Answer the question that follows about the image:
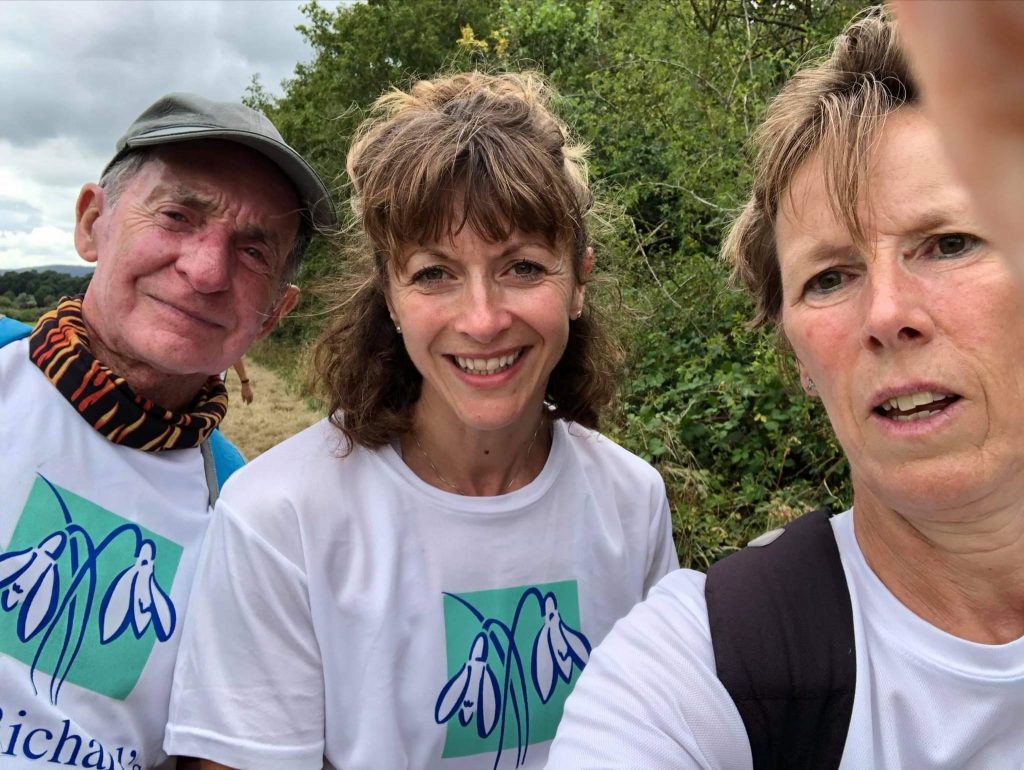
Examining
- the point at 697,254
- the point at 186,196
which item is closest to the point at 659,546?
the point at 186,196

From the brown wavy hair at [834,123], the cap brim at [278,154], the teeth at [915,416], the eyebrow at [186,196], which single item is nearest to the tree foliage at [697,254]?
the cap brim at [278,154]

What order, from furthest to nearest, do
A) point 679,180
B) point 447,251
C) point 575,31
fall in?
point 575,31 → point 679,180 → point 447,251

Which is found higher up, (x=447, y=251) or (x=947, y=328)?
(x=447, y=251)

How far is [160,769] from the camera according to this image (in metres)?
1.93

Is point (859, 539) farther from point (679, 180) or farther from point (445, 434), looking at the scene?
point (679, 180)

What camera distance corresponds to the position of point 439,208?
1.74 metres

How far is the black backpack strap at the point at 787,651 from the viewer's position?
1188mm

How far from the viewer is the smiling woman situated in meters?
1.71

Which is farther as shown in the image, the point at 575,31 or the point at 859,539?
the point at 575,31

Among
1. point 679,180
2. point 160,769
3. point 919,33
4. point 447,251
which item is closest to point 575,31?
point 679,180

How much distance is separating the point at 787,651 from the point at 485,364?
89 centimetres

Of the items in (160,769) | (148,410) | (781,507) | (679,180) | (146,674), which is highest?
(679,180)

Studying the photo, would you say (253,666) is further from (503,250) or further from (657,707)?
(503,250)

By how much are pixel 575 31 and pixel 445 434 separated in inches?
309
